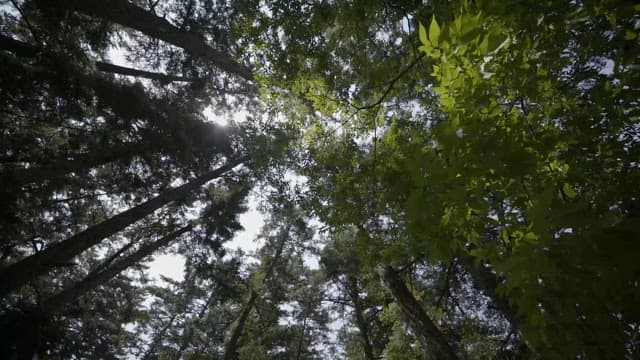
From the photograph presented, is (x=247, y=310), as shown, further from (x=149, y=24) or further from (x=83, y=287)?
(x=149, y=24)

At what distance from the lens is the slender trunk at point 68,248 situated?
627 cm

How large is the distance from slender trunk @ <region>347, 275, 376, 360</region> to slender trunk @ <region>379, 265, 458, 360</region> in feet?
31.9

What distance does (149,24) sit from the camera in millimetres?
6973

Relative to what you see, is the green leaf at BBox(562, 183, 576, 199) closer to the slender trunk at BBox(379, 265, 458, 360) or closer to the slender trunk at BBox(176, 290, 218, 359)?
the slender trunk at BBox(379, 265, 458, 360)

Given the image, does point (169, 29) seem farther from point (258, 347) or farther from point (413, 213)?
point (258, 347)

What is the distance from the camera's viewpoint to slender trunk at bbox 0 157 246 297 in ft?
20.6

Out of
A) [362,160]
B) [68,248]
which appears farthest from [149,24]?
[362,160]

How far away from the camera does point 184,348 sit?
23.2 m

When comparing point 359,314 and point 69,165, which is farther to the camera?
point 359,314

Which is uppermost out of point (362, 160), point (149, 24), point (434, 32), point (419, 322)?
point (149, 24)

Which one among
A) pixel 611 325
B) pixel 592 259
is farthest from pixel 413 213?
pixel 611 325

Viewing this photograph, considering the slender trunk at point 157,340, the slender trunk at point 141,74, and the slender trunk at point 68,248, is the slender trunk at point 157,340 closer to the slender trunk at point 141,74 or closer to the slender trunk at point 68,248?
the slender trunk at point 68,248

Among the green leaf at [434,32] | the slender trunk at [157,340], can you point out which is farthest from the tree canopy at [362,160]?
the slender trunk at [157,340]

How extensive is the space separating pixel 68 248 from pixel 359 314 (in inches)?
490
